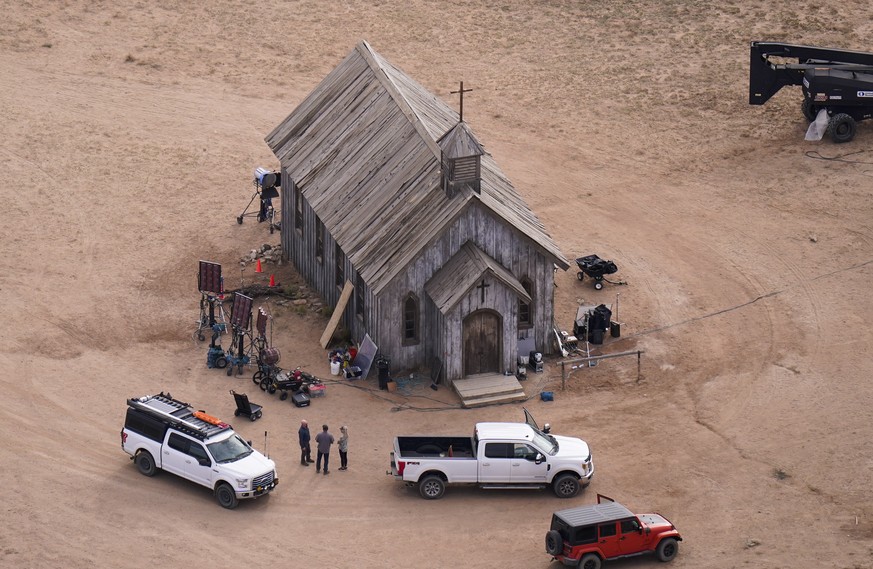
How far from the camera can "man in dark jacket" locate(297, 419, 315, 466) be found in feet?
159

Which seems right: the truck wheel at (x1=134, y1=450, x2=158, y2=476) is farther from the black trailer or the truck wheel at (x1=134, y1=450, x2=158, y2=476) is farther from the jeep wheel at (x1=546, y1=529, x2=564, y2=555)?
the black trailer

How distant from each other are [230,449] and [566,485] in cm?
1024

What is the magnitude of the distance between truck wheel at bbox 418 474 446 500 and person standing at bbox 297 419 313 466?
4.04m

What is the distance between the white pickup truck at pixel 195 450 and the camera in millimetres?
46375

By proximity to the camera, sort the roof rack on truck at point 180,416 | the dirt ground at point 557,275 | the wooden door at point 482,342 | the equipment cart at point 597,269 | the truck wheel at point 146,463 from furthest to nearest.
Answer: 1. the equipment cart at point 597,269
2. the wooden door at point 482,342
3. the truck wheel at point 146,463
4. the roof rack on truck at point 180,416
5. the dirt ground at point 557,275

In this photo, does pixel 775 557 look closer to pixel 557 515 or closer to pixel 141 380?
pixel 557 515

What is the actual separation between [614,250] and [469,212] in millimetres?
12995

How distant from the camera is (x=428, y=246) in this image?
53.1m

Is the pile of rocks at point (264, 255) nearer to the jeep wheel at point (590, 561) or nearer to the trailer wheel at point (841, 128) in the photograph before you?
the jeep wheel at point (590, 561)

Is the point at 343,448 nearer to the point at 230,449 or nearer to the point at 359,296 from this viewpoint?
the point at 230,449

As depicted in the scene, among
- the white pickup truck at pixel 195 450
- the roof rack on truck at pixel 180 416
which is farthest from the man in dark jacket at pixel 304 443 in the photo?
the roof rack on truck at pixel 180 416

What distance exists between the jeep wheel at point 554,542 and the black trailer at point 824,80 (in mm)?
34500

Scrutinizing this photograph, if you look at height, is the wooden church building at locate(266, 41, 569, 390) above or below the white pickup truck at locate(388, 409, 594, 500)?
above

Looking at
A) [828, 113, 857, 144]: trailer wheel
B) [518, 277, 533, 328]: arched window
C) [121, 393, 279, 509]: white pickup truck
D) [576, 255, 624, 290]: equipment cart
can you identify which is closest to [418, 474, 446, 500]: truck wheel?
[121, 393, 279, 509]: white pickup truck
